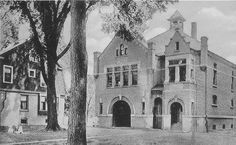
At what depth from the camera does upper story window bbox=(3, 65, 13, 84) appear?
2393 cm

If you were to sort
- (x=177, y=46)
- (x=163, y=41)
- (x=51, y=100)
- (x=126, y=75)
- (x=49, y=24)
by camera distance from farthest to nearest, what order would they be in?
(x=163, y=41) → (x=126, y=75) → (x=177, y=46) → (x=51, y=100) → (x=49, y=24)

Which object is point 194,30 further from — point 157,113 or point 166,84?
point 157,113

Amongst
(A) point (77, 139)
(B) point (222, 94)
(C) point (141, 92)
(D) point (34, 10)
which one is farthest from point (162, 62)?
(A) point (77, 139)

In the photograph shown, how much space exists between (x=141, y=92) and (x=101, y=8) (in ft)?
50.3

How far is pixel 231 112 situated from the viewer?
3278 cm


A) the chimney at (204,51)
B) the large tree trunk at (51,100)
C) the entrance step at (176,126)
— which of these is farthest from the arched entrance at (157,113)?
the large tree trunk at (51,100)

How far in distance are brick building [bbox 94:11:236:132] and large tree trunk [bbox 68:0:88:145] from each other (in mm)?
19339

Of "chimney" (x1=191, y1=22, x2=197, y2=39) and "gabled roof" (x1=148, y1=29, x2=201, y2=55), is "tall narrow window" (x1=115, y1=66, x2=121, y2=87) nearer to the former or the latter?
"gabled roof" (x1=148, y1=29, x2=201, y2=55)

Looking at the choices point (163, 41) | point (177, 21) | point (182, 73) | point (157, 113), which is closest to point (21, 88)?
point (157, 113)

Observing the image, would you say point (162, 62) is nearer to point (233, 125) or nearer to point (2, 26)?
point (233, 125)

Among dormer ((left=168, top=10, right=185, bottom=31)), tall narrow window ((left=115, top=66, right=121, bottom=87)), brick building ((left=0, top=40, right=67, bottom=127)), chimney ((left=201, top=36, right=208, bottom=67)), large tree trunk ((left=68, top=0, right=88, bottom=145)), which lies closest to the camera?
large tree trunk ((left=68, top=0, right=88, bottom=145))

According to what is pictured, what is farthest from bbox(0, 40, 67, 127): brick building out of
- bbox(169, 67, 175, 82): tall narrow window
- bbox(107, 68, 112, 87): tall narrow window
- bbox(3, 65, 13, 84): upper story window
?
bbox(169, 67, 175, 82): tall narrow window

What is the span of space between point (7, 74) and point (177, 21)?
1884cm

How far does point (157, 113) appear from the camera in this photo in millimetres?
31188
